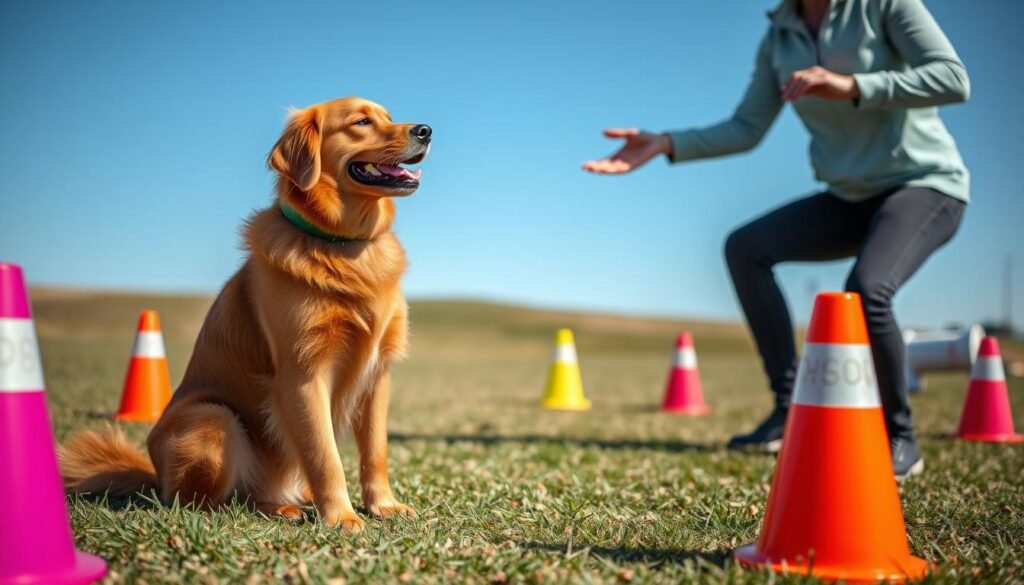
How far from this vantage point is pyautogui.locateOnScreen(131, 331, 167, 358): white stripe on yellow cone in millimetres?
6664

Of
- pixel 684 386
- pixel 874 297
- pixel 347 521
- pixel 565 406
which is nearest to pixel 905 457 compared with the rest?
pixel 874 297

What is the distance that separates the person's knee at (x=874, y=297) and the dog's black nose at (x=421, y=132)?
244 cm

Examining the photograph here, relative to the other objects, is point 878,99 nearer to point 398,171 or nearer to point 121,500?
point 398,171

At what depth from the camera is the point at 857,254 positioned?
502cm

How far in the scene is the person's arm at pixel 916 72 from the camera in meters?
4.30

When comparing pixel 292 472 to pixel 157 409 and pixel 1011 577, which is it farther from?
pixel 157 409

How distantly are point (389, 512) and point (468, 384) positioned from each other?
35.6 feet

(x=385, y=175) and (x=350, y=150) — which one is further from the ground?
(x=350, y=150)

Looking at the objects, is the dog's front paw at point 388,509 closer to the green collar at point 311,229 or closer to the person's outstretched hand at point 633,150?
the green collar at point 311,229

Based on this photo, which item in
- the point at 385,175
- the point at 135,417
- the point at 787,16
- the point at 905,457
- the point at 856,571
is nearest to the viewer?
the point at 856,571

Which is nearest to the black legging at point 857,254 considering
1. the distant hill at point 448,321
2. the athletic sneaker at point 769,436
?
the athletic sneaker at point 769,436

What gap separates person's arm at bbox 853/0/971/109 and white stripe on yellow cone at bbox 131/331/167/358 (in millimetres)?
5507

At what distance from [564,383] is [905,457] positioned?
5.35 metres

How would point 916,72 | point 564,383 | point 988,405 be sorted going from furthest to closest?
point 564,383, point 988,405, point 916,72
